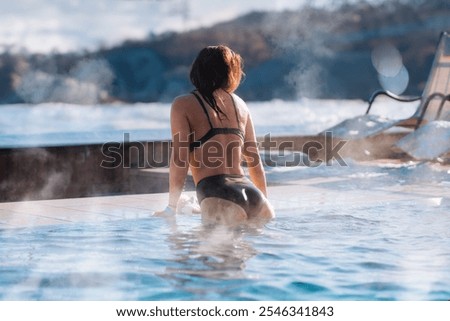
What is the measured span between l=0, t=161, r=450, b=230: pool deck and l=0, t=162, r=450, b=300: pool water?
0.09m

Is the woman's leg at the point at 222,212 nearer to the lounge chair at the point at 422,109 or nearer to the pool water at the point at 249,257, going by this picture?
the pool water at the point at 249,257

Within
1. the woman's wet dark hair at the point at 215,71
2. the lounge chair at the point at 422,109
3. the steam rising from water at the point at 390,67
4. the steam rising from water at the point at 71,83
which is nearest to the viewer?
the woman's wet dark hair at the point at 215,71

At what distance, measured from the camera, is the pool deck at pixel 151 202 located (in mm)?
4113

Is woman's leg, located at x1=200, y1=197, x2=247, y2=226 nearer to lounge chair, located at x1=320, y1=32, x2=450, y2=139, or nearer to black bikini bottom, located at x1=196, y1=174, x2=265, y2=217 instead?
black bikini bottom, located at x1=196, y1=174, x2=265, y2=217

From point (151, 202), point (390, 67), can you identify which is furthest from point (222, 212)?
point (390, 67)

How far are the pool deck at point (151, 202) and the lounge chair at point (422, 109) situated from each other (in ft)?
7.26

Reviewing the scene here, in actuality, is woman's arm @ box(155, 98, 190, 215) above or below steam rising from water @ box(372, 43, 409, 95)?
below

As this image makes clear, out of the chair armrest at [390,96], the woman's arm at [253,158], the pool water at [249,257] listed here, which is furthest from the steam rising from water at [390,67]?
the woman's arm at [253,158]

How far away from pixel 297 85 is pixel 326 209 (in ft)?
84.4

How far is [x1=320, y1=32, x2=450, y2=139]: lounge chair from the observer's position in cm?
804

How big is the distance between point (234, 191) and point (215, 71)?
1.83 feet

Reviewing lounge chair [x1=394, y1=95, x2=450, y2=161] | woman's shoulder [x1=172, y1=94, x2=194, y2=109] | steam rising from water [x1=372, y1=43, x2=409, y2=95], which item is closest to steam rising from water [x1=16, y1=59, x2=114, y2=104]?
steam rising from water [x1=372, y1=43, x2=409, y2=95]

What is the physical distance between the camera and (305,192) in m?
5.36
